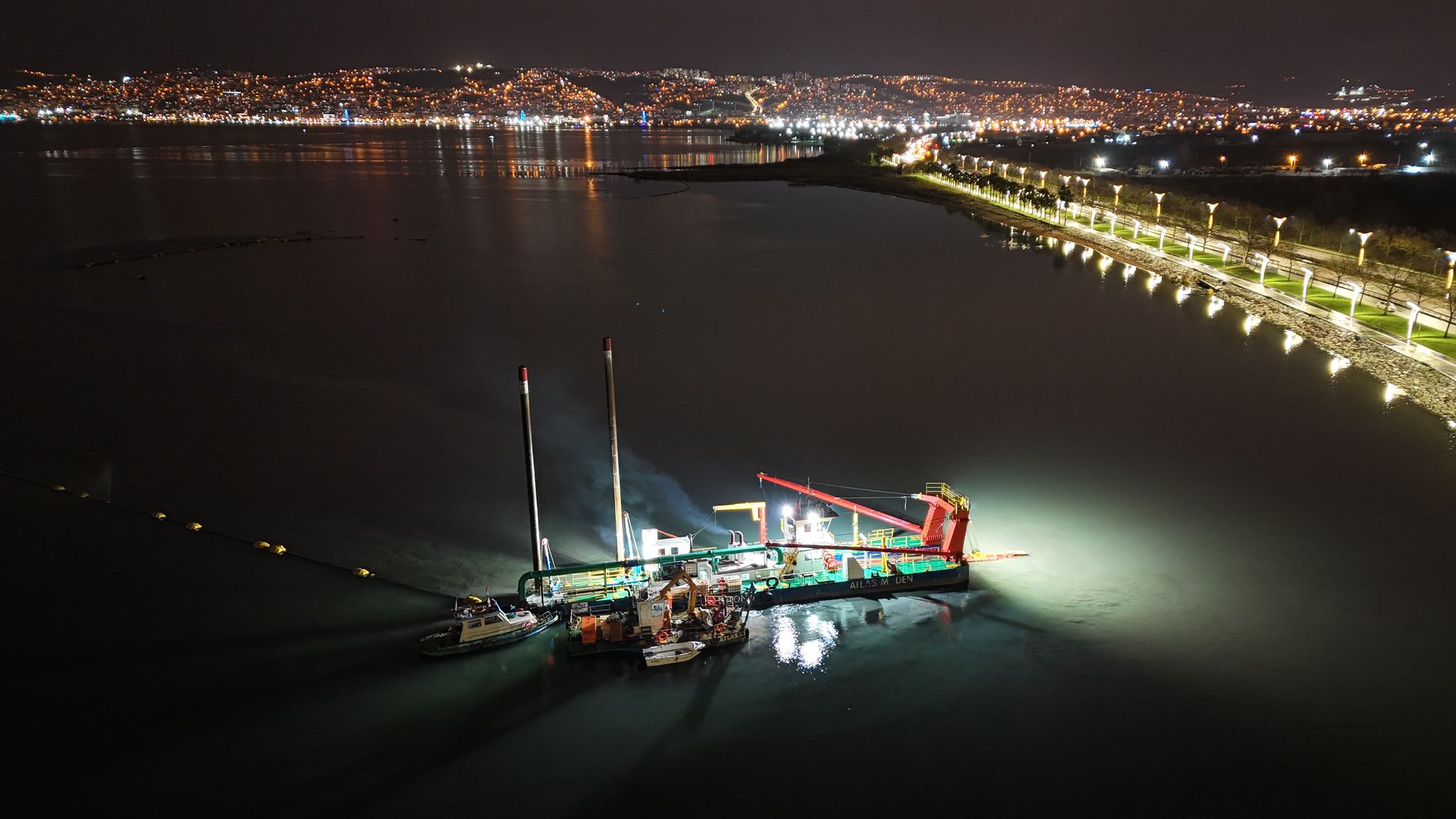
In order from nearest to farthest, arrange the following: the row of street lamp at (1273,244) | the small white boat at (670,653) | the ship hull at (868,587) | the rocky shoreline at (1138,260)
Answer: the small white boat at (670,653), the ship hull at (868,587), the rocky shoreline at (1138,260), the row of street lamp at (1273,244)

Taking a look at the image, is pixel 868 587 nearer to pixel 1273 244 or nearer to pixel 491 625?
pixel 491 625

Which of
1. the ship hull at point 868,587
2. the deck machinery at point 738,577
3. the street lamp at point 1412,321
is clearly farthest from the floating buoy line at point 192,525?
the street lamp at point 1412,321

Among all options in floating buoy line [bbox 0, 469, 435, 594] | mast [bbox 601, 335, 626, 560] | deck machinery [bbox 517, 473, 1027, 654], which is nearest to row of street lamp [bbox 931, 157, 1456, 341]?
deck machinery [bbox 517, 473, 1027, 654]

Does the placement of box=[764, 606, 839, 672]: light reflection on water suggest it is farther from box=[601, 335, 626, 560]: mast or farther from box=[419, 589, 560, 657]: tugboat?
box=[419, 589, 560, 657]: tugboat

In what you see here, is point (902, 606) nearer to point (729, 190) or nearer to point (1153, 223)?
point (1153, 223)

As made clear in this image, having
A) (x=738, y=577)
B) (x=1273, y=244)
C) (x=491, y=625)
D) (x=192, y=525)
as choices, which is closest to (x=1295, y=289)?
(x=1273, y=244)

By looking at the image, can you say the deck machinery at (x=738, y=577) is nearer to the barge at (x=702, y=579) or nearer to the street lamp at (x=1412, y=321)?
the barge at (x=702, y=579)

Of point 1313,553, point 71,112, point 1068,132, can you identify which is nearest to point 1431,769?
point 1313,553
